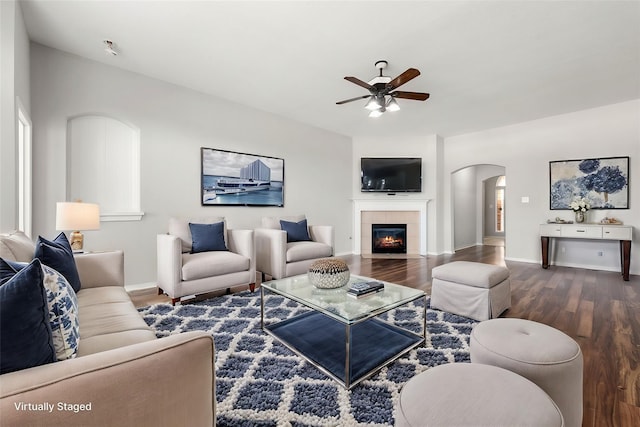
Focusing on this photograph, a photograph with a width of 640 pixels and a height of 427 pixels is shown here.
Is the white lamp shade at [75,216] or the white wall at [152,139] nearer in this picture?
the white lamp shade at [75,216]

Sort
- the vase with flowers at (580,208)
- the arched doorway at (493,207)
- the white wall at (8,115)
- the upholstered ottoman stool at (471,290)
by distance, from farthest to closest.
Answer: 1. the arched doorway at (493,207)
2. the vase with flowers at (580,208)
3. the upholstered ottoman stool at (471,290)
4. the white wall at (8,115)

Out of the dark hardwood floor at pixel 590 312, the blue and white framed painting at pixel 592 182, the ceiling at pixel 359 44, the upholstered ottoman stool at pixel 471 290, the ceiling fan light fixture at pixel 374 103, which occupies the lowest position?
the dark hardwood floor at pixel 590 312

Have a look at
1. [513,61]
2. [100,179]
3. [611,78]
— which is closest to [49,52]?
[100,179]

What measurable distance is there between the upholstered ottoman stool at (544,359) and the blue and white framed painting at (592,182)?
177 inches

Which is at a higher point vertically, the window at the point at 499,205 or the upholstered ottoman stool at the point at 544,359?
the window at the point at 499,205

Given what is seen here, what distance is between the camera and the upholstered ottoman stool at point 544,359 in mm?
1161

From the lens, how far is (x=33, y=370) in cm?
71

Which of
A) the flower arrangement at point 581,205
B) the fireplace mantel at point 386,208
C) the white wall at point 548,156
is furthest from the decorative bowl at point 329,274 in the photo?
the white wall at point 548,156

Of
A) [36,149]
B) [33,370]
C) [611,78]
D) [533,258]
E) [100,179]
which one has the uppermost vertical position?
[611,78]

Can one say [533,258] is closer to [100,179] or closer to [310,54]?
[310,54]

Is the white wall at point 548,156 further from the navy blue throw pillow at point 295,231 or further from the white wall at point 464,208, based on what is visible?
the navy blue throw pillow at point 295,231


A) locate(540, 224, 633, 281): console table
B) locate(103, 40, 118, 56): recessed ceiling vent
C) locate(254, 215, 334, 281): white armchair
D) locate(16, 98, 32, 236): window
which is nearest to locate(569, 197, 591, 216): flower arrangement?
locate(540, 224, 633, 281): console table

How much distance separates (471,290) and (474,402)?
1.79m

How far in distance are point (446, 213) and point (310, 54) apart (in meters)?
4.59
